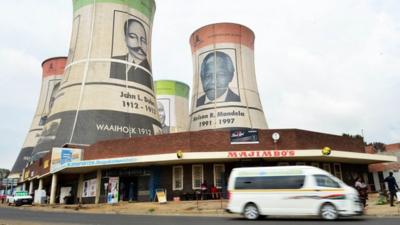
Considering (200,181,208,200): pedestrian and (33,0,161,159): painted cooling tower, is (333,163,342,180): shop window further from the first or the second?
(33,0,161,159): painted cooling tower

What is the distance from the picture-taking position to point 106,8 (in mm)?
40156

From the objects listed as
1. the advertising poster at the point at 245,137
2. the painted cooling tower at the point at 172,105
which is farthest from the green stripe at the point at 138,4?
the painted cooling tower at the point at 172,105

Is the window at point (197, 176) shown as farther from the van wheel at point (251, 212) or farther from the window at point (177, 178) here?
the van wheel at point (251, 212)

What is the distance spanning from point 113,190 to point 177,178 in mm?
4561

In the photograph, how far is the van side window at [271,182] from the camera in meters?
14.1

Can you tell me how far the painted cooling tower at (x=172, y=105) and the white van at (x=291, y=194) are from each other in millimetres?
55131

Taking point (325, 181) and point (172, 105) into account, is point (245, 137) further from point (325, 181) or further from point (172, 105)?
point (172, 105)

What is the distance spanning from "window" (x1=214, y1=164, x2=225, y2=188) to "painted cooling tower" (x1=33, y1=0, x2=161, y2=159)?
12398mm

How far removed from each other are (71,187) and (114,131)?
6081mm

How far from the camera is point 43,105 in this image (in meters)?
58.6

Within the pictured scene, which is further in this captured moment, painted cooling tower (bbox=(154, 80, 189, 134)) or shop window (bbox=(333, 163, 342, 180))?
painted cooling tower (bbox=(154, 80, 189, 134))

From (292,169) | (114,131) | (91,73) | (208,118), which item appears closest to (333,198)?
(292,169)

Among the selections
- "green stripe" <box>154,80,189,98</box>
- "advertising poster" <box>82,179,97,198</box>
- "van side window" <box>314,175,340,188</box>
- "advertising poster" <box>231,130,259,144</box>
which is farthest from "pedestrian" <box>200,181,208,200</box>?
"green stripe" <box>154,80,189,98</box>

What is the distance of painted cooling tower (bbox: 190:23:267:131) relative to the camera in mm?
44062
